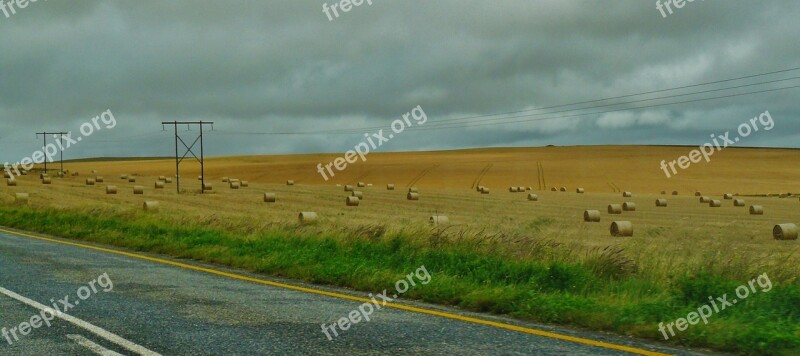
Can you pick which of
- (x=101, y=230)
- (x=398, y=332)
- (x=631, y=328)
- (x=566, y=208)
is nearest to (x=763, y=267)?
(x=631, y=328)

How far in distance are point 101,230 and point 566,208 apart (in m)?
29.0

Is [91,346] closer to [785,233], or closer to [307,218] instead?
[307,218]

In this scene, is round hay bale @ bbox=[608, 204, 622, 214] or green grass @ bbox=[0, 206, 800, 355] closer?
green grass @ bbox=[0, 206, 800, 355]

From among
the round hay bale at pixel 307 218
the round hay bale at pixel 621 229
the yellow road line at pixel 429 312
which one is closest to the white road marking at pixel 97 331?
the yellow road line at pixel 429 312

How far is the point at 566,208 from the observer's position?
4372cm

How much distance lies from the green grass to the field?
0.04m

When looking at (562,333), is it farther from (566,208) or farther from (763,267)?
(566,208)

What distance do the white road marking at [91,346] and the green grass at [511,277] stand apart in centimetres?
497

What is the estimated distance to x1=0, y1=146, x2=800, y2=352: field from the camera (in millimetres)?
9820

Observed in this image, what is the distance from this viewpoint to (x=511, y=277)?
39.8 ft

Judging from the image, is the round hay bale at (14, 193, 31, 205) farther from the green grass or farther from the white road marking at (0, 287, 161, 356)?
the white road marking at (0, 287, 161, 356)

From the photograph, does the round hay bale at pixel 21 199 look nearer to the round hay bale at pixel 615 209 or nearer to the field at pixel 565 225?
the field at pixel 565 225

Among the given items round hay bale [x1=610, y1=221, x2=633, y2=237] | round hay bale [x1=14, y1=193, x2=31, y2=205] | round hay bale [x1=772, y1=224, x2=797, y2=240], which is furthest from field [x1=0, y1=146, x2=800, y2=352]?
round hay bale [x1=14, y1=193, x2=31, y2=205]

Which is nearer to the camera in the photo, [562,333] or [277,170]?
[562,333]
